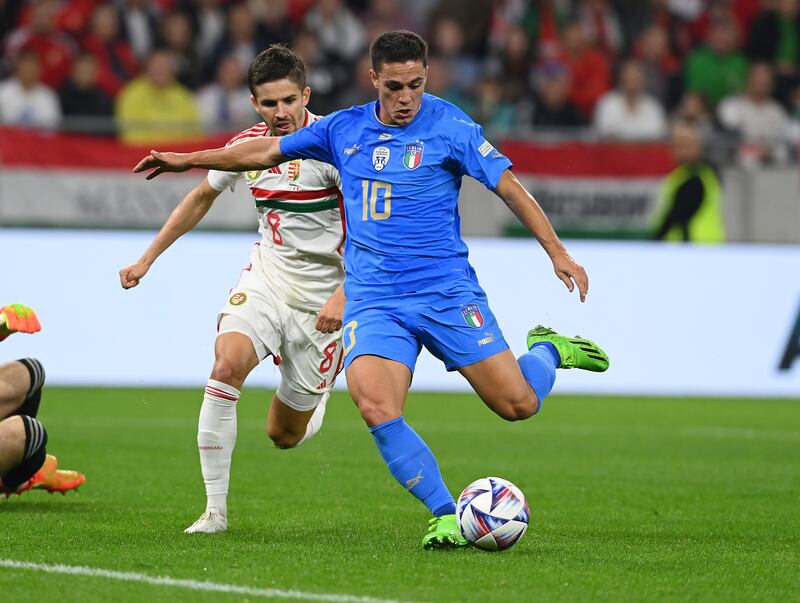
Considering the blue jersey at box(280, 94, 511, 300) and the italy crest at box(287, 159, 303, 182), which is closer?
the blue jersey at box(280, 94, 511, 300)

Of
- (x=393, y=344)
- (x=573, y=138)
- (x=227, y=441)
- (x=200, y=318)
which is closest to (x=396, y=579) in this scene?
(x=393, y=344)

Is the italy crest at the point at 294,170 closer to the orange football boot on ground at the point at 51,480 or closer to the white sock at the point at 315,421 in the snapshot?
the white sock at the point at 315,421

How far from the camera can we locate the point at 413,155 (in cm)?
667

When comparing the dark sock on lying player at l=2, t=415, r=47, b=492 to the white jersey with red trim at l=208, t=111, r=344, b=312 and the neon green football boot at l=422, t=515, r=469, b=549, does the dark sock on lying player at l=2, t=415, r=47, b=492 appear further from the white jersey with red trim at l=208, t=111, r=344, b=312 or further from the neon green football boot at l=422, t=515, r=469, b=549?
the neon green football boot at l=422, t=515, r=469, b=549

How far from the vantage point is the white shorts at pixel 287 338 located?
7316 millimetres

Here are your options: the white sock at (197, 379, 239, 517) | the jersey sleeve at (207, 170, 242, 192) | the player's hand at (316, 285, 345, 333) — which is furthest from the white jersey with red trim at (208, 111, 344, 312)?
the white sock at (197, 379, 239, 517)

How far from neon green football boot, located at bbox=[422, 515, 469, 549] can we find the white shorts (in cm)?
147

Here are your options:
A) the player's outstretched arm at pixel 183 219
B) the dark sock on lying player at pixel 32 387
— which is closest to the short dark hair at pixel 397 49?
the player's outstretched arm at pixel 183 219

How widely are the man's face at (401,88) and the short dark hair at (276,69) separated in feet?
2.60

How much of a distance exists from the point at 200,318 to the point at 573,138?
205 inches

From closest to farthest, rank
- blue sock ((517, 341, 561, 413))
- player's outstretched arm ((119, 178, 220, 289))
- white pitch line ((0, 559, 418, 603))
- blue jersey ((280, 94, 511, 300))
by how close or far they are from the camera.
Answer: white pitch line ((0, 559, 418, 603)) → blue jersey ((280, 94, 511, 300)) → blue sock ((517, 341, 561, 413)) → player's outstretched arm ((119, 178, 220, 289))

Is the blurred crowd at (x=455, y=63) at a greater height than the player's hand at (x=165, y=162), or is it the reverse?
the player's hand at (x=165, y=162)

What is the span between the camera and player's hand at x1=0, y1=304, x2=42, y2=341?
7.01m

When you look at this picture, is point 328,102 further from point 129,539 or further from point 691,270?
point 129,539
